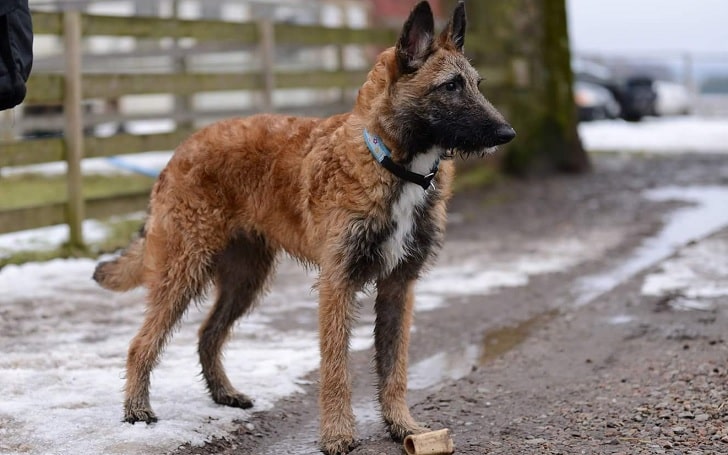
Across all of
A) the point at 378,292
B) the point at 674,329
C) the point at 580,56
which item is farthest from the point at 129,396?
the point at 580,56

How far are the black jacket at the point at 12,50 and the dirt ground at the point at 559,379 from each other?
5.60 feet

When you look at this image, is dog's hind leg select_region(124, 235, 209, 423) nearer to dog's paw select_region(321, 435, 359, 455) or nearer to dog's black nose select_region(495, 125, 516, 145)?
dog's paw select_region(321, 435, 359, 455)

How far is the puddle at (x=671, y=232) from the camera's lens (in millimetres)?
8172

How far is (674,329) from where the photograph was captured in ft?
21.7

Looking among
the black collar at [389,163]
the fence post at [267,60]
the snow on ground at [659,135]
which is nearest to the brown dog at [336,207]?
the black collar at [389,163]

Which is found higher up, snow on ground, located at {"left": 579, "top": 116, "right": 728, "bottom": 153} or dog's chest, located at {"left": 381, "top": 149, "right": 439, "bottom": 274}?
dog's chest, located at {"left": 381, "top": 149, "right": 439, "bottom": 274}

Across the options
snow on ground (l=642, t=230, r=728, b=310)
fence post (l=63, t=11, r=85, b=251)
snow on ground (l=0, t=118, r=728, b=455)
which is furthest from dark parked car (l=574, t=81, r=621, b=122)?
fence post (l=63, t=11, r=85, b=251)

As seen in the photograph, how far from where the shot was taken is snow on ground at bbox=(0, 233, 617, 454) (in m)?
4.82

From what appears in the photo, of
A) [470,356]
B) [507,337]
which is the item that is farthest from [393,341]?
[507,337]

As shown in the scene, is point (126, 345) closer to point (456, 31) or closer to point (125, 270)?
point (125, 270)

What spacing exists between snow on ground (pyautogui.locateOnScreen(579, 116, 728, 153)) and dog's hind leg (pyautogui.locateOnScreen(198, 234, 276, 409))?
1169 cm

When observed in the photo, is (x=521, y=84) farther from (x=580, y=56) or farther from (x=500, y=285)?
(x=580, y=56)

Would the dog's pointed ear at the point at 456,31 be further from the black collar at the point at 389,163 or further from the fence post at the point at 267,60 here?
the fence post at the point at 267,60

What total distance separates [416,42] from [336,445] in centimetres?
181
